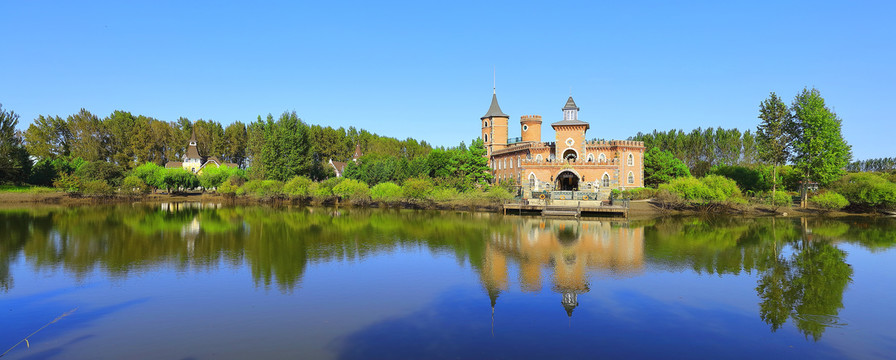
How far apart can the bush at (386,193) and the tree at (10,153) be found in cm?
3820

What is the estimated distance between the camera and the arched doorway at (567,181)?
2127 inches

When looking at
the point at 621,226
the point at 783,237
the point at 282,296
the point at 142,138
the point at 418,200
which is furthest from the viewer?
the point at 142,138

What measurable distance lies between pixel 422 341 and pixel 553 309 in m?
4.46

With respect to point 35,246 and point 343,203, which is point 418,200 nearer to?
point 343,203

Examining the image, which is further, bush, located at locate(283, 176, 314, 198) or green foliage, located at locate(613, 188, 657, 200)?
bush, located at locate(283, 176, 314, 198)

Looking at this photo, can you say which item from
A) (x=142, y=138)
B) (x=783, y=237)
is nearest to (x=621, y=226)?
(x=783, y=237)

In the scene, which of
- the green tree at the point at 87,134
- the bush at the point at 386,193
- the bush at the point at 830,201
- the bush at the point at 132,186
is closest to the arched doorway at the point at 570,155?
the bush at the point at 386,193

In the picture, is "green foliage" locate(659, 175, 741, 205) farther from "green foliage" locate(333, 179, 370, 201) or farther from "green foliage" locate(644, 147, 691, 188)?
"green foliage" locate(333, 179, 370, 201)

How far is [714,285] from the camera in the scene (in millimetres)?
17359

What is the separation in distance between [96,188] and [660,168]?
6354cm

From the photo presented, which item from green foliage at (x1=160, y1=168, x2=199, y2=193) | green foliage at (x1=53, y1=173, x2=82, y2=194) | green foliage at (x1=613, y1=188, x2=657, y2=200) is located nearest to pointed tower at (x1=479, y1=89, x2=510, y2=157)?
green foliage at (x1=613, y1=188, x2=657, y2=200)

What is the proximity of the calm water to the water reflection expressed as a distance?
14 centimetres

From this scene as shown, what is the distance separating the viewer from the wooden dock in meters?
40.8

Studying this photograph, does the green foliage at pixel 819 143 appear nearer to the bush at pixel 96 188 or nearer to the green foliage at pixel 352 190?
the green foliage at pixel 352 190
